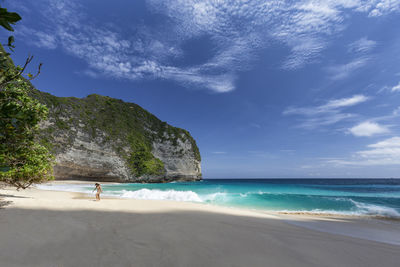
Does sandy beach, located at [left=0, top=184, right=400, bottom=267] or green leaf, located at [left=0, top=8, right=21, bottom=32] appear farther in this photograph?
sandy beach, located at [left=0, top=184, right=400, bottom=267]

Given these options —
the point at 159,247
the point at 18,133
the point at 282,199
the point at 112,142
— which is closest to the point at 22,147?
the point at 18,133

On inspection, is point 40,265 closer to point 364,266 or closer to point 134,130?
point 364,266

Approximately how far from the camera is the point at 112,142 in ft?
152

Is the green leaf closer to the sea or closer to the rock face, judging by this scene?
the sea

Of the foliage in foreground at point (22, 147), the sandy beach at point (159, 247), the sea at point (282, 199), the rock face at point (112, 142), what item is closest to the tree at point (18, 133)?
the foliage in foreground at point (22, 147)

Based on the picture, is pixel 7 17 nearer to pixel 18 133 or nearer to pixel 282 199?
pixel 18 133

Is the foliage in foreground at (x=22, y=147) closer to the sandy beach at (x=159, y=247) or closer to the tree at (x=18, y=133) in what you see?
the tree at (x=18, y=133)

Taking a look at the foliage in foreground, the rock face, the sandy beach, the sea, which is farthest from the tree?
the rock face

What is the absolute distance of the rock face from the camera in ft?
126

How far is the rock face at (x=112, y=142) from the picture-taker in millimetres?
38469

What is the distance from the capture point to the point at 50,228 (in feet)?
14.0

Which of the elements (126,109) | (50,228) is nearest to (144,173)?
(126,109)

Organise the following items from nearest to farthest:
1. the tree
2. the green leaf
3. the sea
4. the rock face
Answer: the green leaf, the tree, the sea, the rock face

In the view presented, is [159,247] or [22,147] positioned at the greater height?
[22,147]
